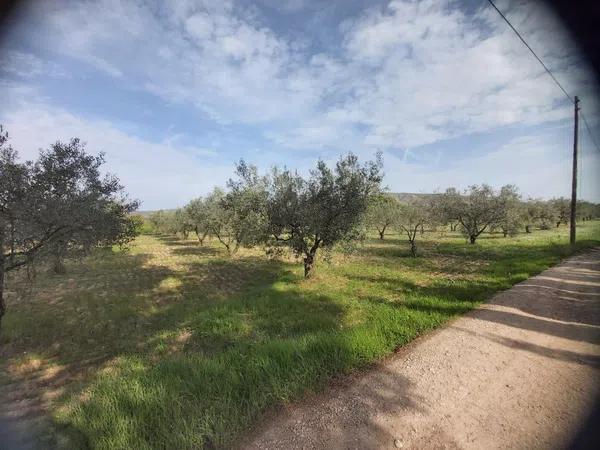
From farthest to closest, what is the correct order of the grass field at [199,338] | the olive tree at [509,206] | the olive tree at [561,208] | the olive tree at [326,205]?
the olive tree at [561,208] < the olive tree at [509,206] < the olive tree at [326,205] < the grass field at [199,338]

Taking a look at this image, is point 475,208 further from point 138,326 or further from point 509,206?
point 138,326

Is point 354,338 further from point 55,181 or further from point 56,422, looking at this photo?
point 55,181

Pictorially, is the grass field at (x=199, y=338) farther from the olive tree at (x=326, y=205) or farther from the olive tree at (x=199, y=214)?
the olive tree at (x=199, y=214)

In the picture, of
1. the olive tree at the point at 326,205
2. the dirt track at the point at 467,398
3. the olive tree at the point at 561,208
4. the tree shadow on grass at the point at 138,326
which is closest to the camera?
the dirt track at the point at 467,398

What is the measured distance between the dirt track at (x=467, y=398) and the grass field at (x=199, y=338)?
54 cm

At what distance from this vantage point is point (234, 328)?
9.73 m

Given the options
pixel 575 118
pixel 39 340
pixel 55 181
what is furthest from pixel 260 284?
pixel 575 118

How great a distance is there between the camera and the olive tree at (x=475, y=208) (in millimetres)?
34750

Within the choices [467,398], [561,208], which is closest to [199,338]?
[467,398]

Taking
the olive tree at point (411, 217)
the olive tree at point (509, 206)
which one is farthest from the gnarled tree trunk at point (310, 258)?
the olive tree at point (509, 206)

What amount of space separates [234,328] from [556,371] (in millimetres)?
8614

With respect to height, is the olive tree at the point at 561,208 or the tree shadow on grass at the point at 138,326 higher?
the olive tree at the point at 561,208

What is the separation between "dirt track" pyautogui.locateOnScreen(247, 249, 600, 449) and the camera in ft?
11.8

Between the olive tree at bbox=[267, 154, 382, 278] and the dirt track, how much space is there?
30.4 feet
